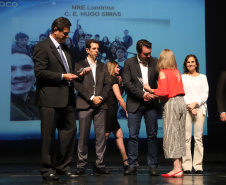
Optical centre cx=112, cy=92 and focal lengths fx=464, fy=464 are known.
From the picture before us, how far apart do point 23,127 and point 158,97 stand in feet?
9.57

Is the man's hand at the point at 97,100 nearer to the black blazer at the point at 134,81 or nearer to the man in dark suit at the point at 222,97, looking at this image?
the black blazer at the point at 134,81

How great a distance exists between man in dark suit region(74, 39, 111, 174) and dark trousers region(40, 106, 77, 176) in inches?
22.9

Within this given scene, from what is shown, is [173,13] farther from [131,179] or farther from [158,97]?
[131,179]

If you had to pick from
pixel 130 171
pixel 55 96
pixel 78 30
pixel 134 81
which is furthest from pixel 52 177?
pixel 78 30

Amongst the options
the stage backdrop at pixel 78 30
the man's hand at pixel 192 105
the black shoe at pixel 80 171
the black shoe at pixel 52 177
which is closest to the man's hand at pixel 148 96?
the man's hand at pixel 192 105

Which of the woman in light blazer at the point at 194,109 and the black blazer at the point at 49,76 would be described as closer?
the black blazer at the point at 49,76

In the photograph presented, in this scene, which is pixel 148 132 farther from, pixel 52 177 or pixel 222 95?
pixel 52 177

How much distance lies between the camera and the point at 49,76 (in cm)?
481

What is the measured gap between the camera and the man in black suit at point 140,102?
5570 mm

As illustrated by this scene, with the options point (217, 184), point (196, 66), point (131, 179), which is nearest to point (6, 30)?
point (196, 66)

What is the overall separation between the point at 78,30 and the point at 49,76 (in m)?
2.94

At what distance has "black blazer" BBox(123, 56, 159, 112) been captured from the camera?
5.62 m

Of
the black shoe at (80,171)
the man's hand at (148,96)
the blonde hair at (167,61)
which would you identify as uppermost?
the blonde hair at (167,61)

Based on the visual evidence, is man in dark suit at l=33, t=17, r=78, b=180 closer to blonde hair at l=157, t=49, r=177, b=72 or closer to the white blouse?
blonde hair at l=157, t=49, r=177, b=72
